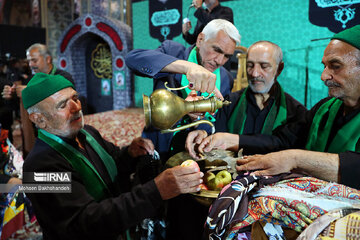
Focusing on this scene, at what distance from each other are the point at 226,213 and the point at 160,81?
1219mm

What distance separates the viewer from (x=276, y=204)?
3.69ft

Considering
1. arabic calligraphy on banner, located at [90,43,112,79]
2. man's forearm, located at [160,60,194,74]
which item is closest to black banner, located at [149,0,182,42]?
arabic calligraphy on banner, located at [90,43,112,79]

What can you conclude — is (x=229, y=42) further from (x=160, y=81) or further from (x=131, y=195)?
(x=131, y=195)

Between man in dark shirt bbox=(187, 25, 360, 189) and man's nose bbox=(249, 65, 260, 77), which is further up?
man's nose bbox=(249, 65, 260, 77)

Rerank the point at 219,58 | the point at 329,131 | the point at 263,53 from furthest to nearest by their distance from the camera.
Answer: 1. the point at 263,53
2. the point at 219,58
3. the point at 329,131

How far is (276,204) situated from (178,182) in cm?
46

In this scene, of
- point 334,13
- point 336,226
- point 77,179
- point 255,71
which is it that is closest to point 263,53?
point 255,71

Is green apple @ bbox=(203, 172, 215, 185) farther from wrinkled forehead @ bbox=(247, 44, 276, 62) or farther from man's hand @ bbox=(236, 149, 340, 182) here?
wrinkled forehead @ bbox=(247, 44, 276, 62)

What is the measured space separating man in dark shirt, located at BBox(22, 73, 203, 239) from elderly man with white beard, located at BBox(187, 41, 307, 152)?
3.31 ft

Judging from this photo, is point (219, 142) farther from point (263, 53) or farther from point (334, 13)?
point (334, 13)

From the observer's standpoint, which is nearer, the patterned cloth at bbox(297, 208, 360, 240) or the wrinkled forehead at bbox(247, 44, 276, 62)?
the patterned cloth at bbox(297, 208, 360, 240)

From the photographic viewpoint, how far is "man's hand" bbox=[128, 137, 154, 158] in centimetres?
195

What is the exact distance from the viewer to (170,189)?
1317mm

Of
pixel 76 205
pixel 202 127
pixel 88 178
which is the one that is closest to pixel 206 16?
pixel 202 127
